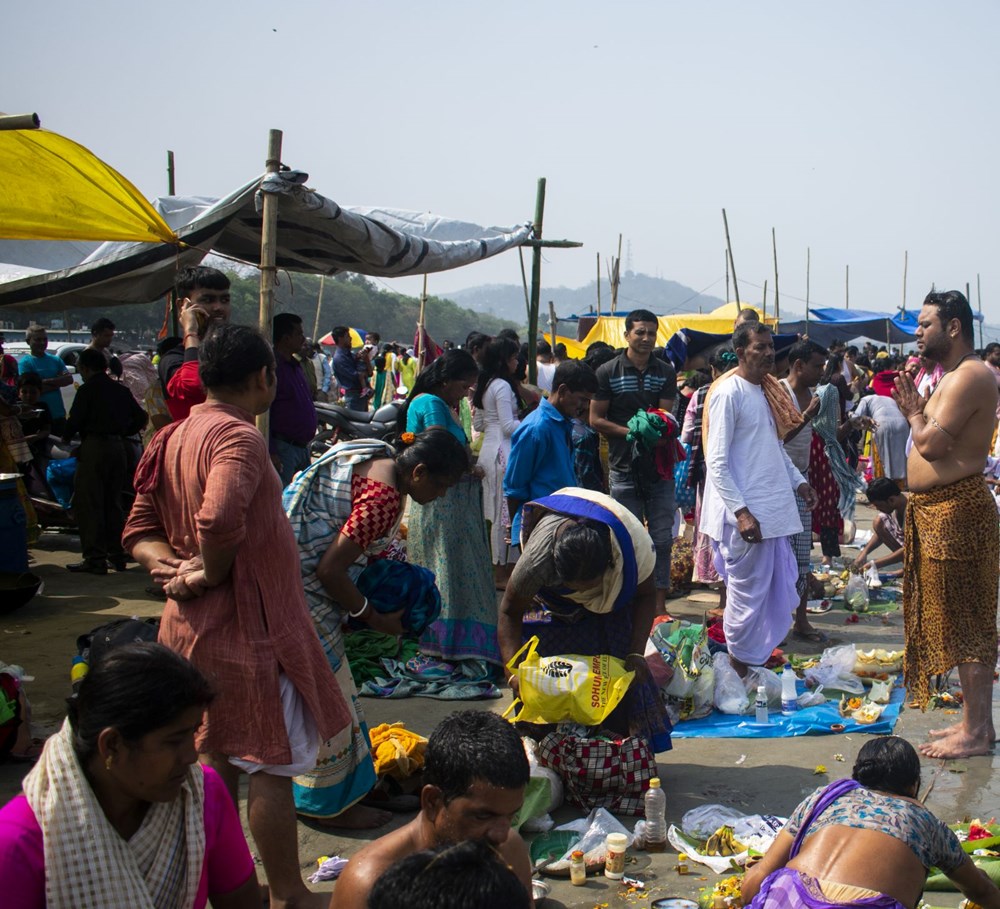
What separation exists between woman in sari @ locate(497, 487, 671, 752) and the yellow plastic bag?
0.11m

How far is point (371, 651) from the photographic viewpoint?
6211 mm

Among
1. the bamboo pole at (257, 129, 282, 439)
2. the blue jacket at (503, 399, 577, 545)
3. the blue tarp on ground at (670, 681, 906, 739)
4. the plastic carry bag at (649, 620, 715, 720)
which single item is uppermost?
the bamboo pole at (257, 129, 282, 439)

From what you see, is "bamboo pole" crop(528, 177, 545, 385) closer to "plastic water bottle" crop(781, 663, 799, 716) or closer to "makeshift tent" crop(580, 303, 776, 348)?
"plastic water bottle" crop(781, 663, 799, 716)

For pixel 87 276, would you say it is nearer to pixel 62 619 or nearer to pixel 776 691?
pixel 62 619

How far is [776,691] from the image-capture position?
5.74 m

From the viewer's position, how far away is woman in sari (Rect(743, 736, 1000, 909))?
2.81 metres

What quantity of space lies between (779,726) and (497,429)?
10.4ft

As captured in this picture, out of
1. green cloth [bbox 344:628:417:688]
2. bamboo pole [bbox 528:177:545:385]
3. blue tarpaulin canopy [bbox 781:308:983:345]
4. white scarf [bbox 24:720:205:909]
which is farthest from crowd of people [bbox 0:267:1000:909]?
blue tarpaulin canopy [bbox 781:308:983:345]

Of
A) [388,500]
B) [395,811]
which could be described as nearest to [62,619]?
[395,811]

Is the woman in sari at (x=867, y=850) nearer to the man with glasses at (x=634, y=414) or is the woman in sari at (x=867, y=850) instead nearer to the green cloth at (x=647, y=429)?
the green cloth at (x=647, y=429)

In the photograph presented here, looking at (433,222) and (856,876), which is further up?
(433,222)

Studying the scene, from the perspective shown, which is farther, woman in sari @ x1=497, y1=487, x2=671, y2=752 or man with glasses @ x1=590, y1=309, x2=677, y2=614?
man with glasses @ x1=590, y1=309, x2=677, y2=614

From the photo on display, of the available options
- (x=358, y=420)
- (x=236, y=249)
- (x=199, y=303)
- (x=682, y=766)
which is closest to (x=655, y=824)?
(x=682, y=766)

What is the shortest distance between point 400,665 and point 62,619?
2.56 metres
